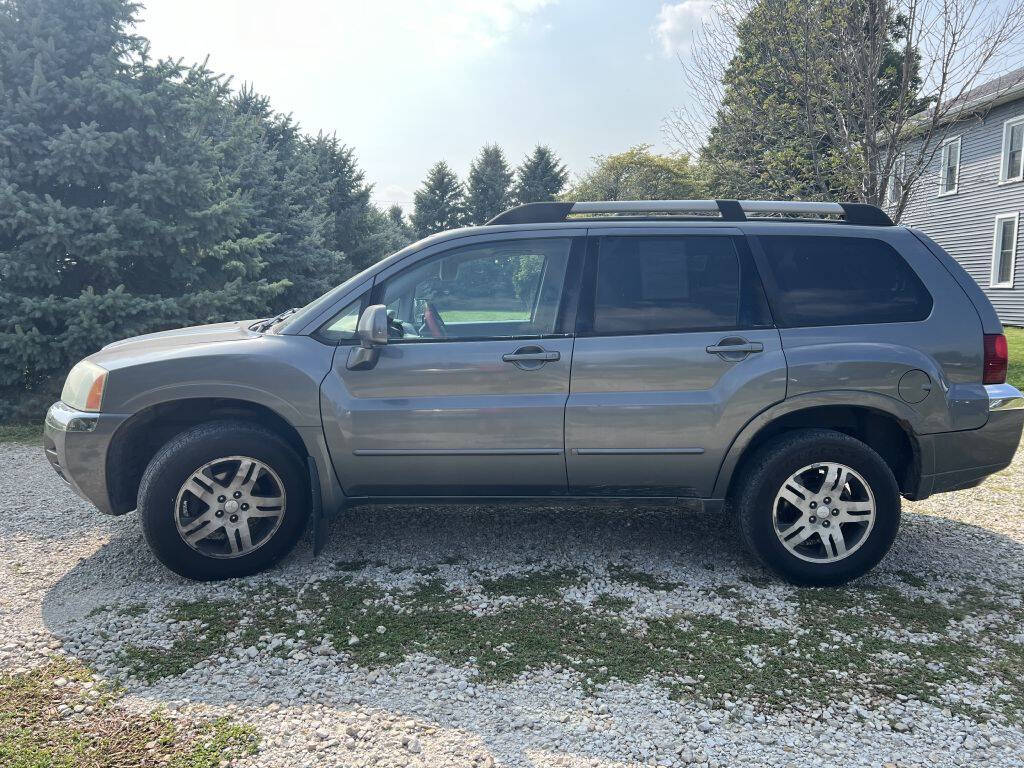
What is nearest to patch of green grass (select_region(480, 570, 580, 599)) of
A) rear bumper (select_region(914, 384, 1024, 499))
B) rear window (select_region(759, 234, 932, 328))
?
rear window (select_region(759, 234, 932, 328))

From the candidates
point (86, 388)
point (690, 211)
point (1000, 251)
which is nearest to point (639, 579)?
point (690, 211)

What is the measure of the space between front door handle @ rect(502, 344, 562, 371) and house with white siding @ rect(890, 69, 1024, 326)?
16.6 m

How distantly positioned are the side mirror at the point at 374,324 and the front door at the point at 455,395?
17 centimetres

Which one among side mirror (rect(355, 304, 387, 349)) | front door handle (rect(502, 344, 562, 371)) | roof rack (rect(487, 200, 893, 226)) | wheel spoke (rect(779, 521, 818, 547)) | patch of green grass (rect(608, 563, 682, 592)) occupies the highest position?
roof rack (rect(487, 200, 893, 226))

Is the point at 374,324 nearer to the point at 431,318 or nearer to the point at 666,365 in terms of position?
the point at 431,318

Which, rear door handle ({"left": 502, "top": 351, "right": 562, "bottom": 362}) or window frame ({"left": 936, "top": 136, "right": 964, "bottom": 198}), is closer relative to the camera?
rear door handle ({"left": 502, "top": 351, "right": 562, "bottom": 362})

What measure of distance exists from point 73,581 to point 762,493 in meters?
3.66

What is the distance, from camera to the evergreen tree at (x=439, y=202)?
53844 millimetres

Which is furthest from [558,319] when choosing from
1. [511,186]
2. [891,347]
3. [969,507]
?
[511,186]

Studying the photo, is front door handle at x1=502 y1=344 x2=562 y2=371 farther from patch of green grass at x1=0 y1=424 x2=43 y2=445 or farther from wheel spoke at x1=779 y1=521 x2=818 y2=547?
patch of green grass at x1=0 y1=424 x2=43 y2=445

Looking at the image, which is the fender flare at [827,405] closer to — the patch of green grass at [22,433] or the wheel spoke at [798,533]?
the wheel spoke at [798,533]

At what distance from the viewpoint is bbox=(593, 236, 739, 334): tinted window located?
3.64 m

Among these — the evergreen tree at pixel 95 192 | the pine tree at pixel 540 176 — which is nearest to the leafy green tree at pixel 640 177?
the pine tree at pixel 540 176

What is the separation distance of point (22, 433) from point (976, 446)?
8815 millimetres
